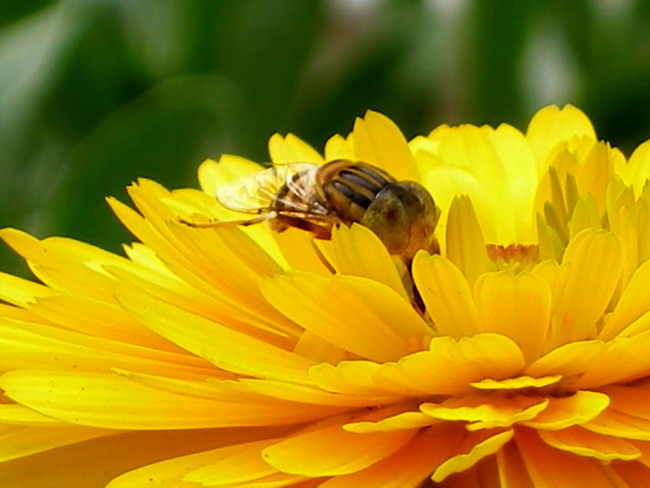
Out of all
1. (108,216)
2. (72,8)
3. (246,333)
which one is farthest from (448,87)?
(246,333)

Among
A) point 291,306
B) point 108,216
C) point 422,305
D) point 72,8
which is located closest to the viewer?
point 291,306

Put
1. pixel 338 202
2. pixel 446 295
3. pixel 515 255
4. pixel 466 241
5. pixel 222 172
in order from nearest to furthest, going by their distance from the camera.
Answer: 1. pixel 446 295
2. pixel 466 241
3. pixel 338 202
4. pixel 515 255
5. pixel 222 172

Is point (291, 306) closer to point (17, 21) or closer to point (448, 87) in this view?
point (17, 21)

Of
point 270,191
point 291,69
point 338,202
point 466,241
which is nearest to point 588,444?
point 466,241

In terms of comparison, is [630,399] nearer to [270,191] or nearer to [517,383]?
[517,383]

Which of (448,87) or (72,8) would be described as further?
(448,87)

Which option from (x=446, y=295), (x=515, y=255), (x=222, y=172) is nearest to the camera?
(x=446, y=295)
